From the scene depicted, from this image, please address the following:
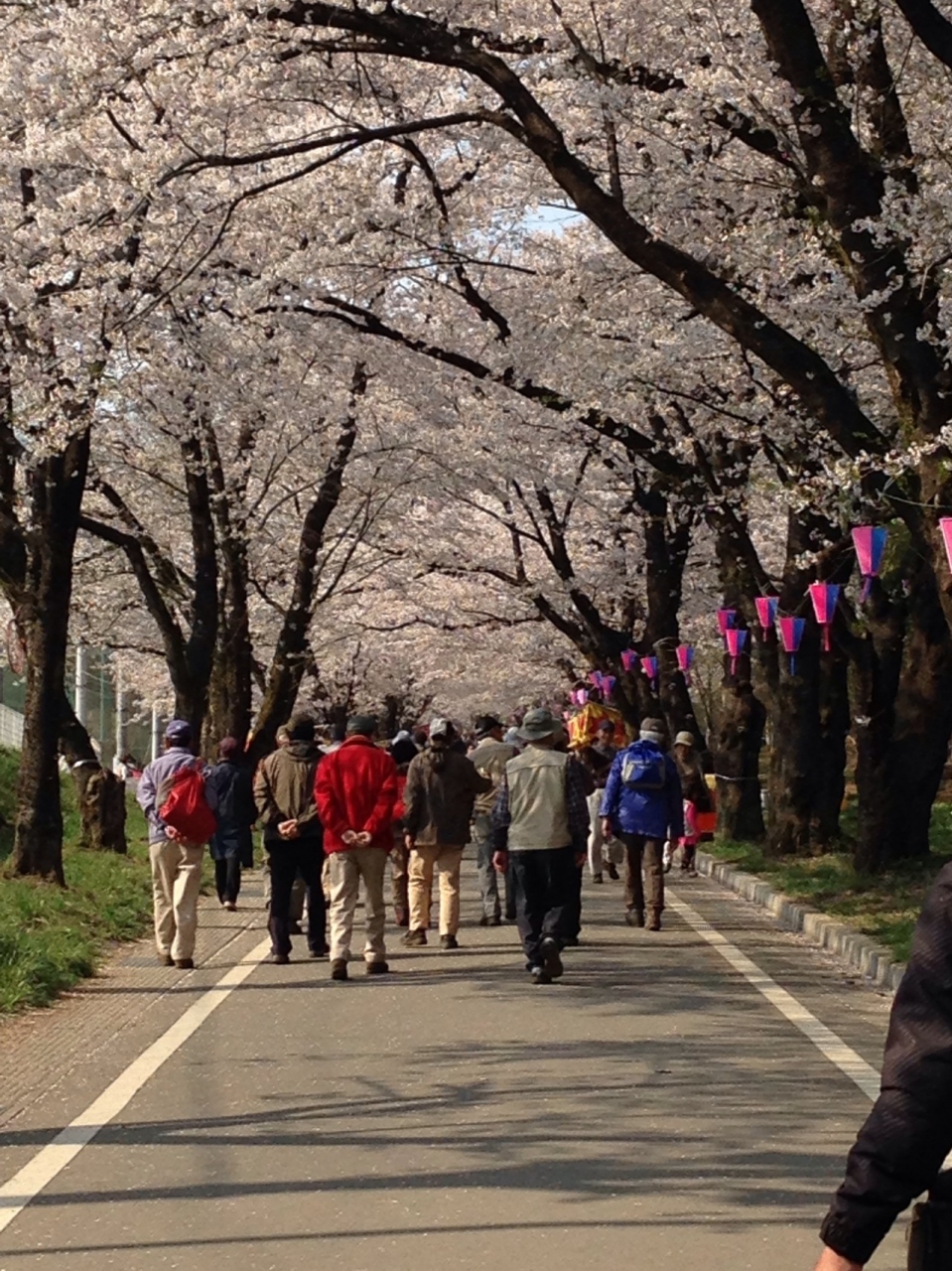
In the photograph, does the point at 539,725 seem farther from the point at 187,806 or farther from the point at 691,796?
the point at 691,796

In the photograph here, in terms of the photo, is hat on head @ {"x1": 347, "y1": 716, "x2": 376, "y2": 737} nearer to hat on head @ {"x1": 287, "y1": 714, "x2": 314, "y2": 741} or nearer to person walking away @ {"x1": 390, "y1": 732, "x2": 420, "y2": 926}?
hat on head @ {"x1": 287, "y1": 714, "x2": 314, "y2": 741}

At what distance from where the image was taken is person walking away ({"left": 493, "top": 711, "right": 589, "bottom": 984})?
13.5 meters

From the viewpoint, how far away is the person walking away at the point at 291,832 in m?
14.8

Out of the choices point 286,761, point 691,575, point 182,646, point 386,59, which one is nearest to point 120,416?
point 182,646

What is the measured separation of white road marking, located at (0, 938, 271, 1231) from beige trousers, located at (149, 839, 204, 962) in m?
1.21

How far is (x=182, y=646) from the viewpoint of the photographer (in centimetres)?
2783

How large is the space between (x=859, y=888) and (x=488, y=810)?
11.9 feet

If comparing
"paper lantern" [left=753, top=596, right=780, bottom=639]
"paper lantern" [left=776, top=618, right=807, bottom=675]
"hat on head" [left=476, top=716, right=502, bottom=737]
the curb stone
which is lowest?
the curb stone

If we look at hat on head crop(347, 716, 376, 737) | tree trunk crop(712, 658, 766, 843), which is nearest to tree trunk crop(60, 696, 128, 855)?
tree trunk crop(712, 658, 766, 843)

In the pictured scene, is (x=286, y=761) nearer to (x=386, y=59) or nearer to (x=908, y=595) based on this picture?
(x=908, y=595)

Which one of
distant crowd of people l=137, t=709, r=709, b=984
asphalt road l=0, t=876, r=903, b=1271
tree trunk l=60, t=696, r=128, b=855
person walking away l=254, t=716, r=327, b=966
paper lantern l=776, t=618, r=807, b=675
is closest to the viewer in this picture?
asphalt road l=0, t=876, r=903, b=1271

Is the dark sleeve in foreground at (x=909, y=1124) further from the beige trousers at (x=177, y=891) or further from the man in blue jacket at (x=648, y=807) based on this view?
the man in blue jacket at (x=648, y=807)

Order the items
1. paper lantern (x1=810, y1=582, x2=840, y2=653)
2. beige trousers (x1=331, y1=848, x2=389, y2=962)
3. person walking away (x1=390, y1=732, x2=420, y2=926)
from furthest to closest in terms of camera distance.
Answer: paper lantern (x1=810, y1=582, x2=840, y2=653), person walking away (x1=390, y1=732, x2=420, y2=926), beige trousers (x1=331, y1=848, x2=389, y2=962)

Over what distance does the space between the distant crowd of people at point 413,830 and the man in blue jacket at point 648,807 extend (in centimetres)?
1
